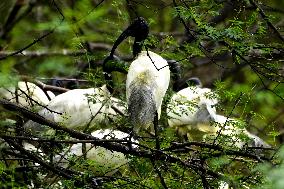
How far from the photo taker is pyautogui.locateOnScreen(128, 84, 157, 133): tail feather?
2.97m

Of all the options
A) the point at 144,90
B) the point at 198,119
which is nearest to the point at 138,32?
the point at 144,90

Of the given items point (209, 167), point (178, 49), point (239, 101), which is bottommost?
point (209, 167)

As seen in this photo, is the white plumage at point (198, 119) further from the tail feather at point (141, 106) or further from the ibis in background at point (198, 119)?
the tail feather at point (141, 106)

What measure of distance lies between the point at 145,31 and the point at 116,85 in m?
0.35

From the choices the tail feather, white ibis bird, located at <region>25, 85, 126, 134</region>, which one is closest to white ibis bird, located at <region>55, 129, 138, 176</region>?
white ibis bird, located at <region>25, 85, 126, 134</region>

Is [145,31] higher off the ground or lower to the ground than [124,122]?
higher

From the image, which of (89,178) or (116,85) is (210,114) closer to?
(116,85)

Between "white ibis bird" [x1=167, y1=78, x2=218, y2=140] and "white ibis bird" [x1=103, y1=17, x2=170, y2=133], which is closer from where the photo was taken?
"white ibis bird" [x1=103, y1=17, x2=170, y2=133]

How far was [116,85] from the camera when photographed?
140 inches

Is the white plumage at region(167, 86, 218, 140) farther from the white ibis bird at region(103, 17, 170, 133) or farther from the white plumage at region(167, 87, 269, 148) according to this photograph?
the white ibis bird at region(103, 17, 170, 133)

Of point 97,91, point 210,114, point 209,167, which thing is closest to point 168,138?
point 209,167

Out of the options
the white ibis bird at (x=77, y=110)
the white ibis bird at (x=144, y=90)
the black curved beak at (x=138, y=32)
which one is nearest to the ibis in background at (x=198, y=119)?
the white ibis bird at (x=77, y=110)

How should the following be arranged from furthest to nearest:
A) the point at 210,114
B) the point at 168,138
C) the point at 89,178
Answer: the point at 210,114
the point at 168,138
the point at 89,178

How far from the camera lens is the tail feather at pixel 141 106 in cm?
297
